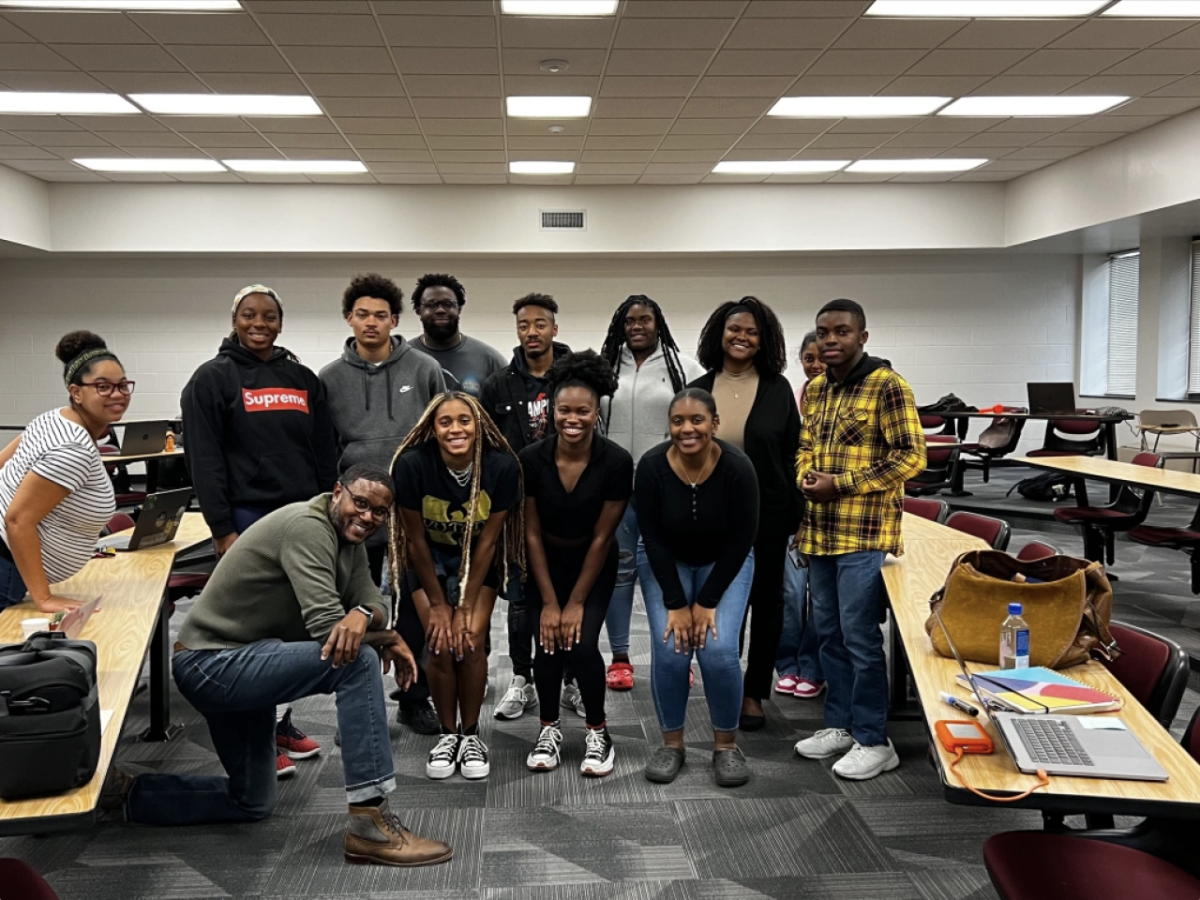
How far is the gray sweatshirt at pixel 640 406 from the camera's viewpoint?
376cm

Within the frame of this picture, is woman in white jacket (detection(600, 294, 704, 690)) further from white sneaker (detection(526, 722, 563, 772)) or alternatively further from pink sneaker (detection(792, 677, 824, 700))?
pink sneaker (detection(792, 677, 824, 700))

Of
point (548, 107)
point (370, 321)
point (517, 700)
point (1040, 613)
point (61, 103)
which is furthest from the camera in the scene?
point (548, 107)

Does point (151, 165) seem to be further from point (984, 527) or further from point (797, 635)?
point (984, 527)

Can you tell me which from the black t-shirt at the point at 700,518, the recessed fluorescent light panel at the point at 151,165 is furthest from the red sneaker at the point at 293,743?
the recessed fluorescent light panel at the point at 151,165

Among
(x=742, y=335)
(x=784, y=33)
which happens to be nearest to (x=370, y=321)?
(x=742, y=335)

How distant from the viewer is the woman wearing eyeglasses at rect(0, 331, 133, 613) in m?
2.64

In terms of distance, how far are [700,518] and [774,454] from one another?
0.48 metres

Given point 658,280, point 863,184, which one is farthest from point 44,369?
point 863,184

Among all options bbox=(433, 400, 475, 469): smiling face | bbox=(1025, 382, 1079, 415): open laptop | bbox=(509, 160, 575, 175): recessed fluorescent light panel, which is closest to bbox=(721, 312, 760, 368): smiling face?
bbox=(433, 400, 475, 469): smiling face

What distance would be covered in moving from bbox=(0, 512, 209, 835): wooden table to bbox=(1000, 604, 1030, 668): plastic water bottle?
6.44ft

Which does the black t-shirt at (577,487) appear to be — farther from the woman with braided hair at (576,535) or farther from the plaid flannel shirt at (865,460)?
the plaid flannel shirt at (865,460)

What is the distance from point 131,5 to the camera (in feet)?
17.3

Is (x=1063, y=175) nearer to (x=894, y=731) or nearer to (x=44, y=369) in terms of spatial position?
(x=894, y=731)

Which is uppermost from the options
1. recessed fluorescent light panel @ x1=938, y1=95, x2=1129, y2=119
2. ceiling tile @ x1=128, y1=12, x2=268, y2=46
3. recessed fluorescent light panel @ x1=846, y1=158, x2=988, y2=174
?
ceiling tile @ x1=128, y1=12, x2=268, y2=46
